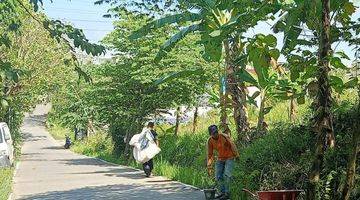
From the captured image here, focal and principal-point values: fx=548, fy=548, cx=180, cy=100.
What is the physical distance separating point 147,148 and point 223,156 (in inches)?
219

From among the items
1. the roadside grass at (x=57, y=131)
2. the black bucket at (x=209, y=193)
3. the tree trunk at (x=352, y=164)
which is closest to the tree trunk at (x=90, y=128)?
the roadside grass at (x=57, y=131)

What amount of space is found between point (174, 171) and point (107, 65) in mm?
8013

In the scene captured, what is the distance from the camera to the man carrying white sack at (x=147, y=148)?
55.5ft

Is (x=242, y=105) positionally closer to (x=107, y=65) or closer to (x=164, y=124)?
(x=107, y=65)

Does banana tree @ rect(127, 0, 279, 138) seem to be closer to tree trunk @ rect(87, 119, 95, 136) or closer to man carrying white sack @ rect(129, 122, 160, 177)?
man carrying white sack @ rect(129, 122, 160, 177)

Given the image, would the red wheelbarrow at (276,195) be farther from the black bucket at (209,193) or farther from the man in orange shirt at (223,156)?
the man in orange shirt at (223,156)

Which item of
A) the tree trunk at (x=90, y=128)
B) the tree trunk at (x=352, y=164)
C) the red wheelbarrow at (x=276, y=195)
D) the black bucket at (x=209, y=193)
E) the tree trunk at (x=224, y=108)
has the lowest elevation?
the black bucket at (x=209, y=193)

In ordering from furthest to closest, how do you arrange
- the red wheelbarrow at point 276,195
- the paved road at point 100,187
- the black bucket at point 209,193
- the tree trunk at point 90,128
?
the tree trunk at point 90,128 → the paved road at point 100,187 → the black bucket at point 209,193 → the red wheelbarrow at point 276,195

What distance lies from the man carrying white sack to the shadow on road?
2.24m

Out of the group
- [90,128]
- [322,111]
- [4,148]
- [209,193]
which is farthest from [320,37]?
[90,128]

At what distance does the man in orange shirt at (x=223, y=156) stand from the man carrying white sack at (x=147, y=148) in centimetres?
512

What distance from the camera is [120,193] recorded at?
1337 cm

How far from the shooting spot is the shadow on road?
1257 cm

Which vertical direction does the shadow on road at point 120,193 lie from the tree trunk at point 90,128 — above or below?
below
